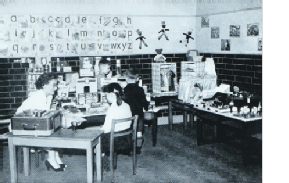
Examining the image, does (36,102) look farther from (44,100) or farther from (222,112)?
(222,112)

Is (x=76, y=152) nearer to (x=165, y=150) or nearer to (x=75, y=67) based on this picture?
(x=165, y=150)

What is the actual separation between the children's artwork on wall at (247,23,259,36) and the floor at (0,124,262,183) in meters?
2.17

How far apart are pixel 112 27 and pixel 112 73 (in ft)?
3.31

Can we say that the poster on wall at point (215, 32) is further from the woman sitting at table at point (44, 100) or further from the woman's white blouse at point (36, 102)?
the woman's white blouse at point (36, 102)

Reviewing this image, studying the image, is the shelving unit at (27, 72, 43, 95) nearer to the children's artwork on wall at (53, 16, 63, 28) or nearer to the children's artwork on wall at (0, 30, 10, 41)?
the children's artwork on wall at (0, 30, 10, 41)

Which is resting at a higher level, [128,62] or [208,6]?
[208,6]

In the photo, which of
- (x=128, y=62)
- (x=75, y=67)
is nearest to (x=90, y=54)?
(x=75, y=67)

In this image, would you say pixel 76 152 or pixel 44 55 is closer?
pixel 76 152

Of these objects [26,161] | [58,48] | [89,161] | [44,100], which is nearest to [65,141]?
[89,161]

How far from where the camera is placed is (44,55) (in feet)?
22.7

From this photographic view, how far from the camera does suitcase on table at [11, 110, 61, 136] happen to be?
4027 mm

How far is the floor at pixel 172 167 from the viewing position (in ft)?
15.7

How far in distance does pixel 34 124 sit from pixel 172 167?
226 cm

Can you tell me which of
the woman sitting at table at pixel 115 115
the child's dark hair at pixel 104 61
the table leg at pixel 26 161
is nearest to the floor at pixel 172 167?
→ the table leg at pixel 26 161
